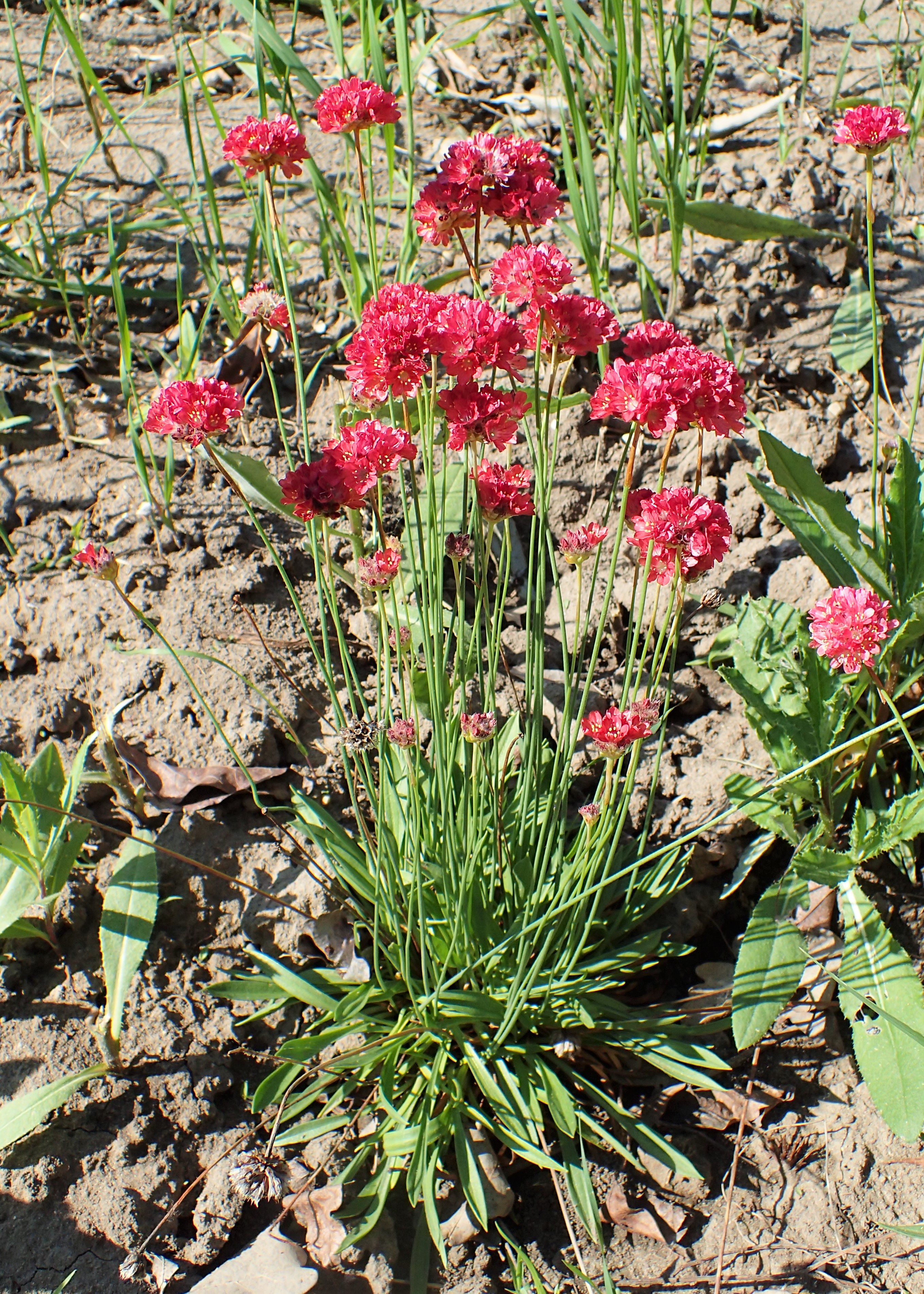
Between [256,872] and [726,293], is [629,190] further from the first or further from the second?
[256,872]

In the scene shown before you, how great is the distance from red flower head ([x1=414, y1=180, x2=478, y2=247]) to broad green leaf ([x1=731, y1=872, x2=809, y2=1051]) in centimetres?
135

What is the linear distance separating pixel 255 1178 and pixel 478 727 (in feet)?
2.96

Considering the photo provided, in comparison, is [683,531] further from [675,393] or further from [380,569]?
[380,569]

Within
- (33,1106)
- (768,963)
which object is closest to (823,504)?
(768,963)

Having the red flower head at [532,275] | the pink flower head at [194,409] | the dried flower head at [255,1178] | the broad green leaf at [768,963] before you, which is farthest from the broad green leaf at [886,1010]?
the pink flower head at [194,409]

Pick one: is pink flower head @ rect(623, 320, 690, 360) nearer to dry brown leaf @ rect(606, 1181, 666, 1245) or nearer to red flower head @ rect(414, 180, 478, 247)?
red flower head @ rect(414, 180, 478, 247)

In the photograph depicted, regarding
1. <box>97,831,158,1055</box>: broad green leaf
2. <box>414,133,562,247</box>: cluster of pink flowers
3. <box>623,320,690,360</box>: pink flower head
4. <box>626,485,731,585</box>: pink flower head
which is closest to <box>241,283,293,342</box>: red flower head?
<box>414,133,562,247</box>: cluster of pink flowers

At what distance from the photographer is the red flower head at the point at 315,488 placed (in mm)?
1343

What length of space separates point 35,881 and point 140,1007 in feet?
1.02

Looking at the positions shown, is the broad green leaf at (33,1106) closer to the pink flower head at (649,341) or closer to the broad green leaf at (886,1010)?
the broad green leaf at (886,1010)

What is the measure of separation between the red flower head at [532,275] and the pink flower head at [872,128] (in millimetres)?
711

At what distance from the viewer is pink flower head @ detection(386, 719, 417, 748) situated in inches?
58.2

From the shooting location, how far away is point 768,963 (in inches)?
72.4

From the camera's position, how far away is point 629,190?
274 centimetres
